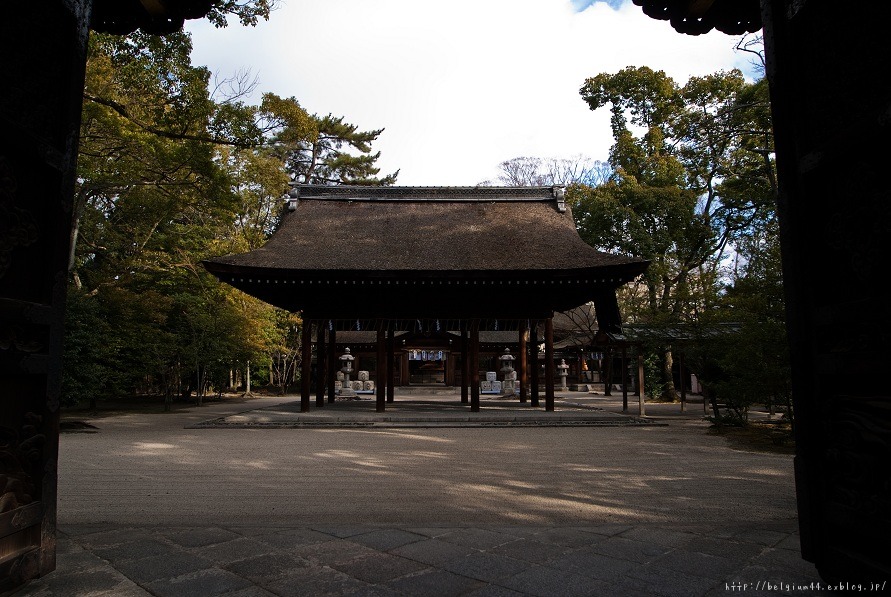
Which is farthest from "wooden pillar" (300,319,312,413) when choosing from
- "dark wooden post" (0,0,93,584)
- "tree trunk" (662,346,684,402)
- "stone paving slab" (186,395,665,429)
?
"tree trunk" (662,346,684,402)

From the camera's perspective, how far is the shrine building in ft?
37.2

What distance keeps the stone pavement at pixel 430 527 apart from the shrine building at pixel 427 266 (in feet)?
14.7

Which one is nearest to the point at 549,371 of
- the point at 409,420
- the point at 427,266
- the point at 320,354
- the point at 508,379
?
the point at 409,420

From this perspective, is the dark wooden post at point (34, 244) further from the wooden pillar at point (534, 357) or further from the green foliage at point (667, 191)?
the green foliage at point (667, 191)

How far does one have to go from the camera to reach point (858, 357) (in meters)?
1.87

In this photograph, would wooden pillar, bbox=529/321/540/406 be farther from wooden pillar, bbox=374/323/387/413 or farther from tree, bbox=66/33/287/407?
tree, bbox=66/33/287/407

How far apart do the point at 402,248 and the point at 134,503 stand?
9.30m

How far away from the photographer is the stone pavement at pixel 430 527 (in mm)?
2150

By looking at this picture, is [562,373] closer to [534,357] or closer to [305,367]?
[534,357]

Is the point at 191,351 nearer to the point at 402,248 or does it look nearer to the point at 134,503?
the point at 402,248

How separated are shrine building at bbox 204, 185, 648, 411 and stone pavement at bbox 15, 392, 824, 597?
4482 millimetres

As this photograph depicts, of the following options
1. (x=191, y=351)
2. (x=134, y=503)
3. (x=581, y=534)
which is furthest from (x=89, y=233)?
(x=581, y=534)

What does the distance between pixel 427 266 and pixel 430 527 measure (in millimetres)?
8825

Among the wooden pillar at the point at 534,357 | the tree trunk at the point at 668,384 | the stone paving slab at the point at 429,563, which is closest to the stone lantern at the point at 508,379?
the tree trunk at the point at 668,384
